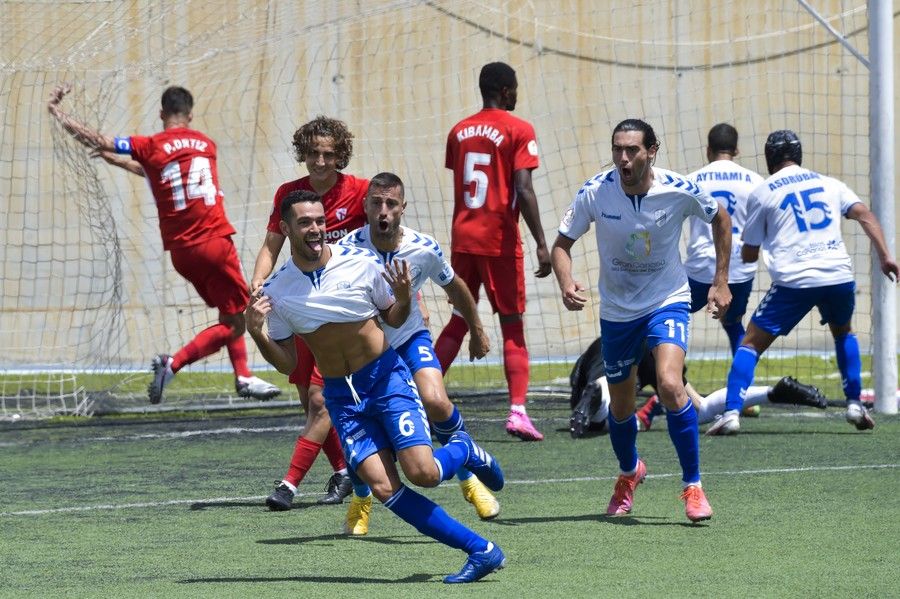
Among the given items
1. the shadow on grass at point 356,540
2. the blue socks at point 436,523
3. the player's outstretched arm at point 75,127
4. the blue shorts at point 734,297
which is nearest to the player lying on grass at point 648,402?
the blue shorts at point 734,297

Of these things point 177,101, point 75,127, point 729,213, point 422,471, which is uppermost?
point 177,101

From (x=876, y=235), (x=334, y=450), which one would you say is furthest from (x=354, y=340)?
(x=876, y=235)

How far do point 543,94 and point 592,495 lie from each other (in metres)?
7.75

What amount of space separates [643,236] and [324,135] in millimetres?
1741

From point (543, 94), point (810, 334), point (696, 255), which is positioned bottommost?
point (810, 334)

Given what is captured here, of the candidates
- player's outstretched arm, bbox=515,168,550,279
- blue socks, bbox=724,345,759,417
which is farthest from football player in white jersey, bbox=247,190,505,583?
blue socks, bbox=724,345,759,417

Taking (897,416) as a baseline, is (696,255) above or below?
above

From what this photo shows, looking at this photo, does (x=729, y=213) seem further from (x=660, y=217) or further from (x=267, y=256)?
(x=267, y=256)

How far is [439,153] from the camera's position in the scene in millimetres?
14930

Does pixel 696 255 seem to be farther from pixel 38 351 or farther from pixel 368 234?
pixel 38 351

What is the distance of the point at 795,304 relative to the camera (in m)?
10.2

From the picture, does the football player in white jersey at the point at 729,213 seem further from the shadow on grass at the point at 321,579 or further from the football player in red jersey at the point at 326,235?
the shadow on grass at the point at 321,579

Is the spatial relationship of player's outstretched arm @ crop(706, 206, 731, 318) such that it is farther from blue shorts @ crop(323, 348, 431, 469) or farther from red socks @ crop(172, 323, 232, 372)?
red socks @ crop(172, 323, 232, 372)

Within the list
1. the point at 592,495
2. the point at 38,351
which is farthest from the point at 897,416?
the point at 38,351
